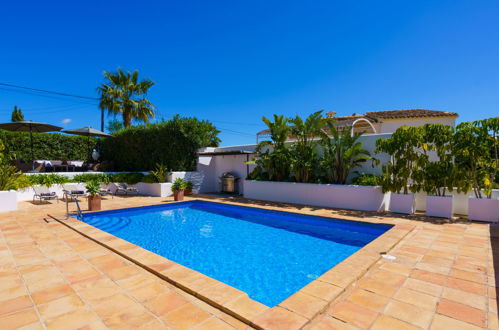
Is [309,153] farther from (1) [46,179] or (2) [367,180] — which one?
(1) [46,179]

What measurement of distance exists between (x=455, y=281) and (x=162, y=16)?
613 inches

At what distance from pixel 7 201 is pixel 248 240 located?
8.81 metres

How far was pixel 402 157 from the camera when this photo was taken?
8.79 m

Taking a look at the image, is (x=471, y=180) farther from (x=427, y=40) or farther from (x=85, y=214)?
(x=85, y=214)

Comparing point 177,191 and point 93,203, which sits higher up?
point 177,191

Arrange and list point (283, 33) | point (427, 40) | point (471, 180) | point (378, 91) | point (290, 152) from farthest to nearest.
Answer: point (378, 91), point (283, 33), point (290, 152), point (427, 40), point (471, 180)

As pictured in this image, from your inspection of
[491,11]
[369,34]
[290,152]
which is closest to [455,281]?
[290,152]

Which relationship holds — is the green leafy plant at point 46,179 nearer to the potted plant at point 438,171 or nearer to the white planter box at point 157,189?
the white planter box at point 157,189

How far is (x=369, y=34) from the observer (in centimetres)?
1191

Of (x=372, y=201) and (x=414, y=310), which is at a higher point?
(x=372, y=201)

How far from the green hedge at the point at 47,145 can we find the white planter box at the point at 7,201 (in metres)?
7.59

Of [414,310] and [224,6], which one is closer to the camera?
[414,310]

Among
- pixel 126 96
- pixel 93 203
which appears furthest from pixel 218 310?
pixel 126 96

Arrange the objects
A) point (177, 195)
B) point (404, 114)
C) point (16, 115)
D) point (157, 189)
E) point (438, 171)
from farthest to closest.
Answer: point (16, 115)
point (404, 114)
point (157, 189)
point (177, 195)
point (438, 171)
